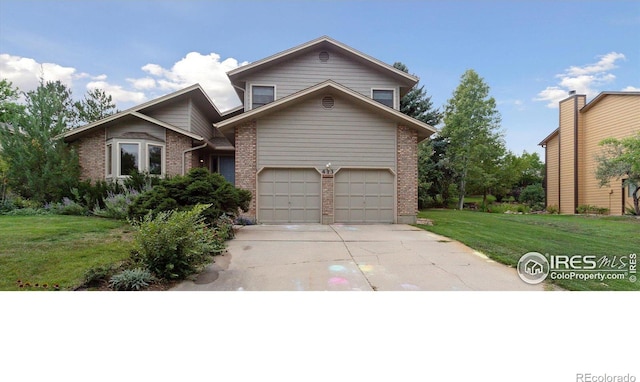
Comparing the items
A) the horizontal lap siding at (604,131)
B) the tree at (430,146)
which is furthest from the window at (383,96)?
the horizontal lap siding at (604,131)

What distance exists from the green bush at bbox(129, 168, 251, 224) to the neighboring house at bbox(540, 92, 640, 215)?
15605 mm

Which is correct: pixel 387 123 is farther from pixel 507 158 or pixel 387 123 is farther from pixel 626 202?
pixel 507 158

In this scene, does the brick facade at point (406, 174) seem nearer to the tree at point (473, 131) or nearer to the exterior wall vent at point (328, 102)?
the exterior wall vent at point (328, 102)

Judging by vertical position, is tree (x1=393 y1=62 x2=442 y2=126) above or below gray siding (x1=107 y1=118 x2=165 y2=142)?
above

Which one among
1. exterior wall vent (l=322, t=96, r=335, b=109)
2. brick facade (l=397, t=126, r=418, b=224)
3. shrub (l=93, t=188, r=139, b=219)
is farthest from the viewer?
brick facade (l=397, t=126, r=418, b=224)

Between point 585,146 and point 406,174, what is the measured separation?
36.9 feet

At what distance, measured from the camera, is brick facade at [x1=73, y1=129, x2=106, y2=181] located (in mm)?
11500

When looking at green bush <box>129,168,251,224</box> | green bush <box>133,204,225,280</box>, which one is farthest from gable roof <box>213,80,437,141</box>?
green bush <box>133,204,225,280</box>

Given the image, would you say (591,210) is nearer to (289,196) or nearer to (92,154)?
(289,196)

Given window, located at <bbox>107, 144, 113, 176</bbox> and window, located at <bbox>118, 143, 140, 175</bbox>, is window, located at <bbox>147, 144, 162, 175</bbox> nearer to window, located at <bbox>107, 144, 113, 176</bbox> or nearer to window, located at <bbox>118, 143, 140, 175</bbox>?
window, located at <bbox>118, 143, 140, 175</bbox>

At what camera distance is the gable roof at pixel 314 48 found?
1212cm

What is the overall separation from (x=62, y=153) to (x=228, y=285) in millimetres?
10407

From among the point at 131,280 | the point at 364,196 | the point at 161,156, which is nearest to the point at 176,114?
the point at 161,156

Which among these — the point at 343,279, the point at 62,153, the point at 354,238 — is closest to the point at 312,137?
the point at 354,238
